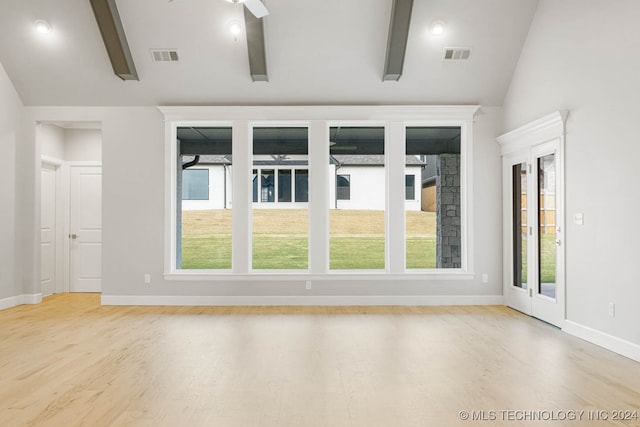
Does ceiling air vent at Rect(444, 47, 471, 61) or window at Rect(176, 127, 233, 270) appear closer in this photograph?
ceiling air vent at Rect(444, 47, 471, 61)

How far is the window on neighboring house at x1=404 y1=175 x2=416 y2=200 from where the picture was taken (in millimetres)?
6488

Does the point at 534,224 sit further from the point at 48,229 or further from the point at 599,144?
the point at 48,229

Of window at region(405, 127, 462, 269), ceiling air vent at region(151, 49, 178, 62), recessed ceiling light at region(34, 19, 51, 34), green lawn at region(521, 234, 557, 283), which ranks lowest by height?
green lawn at region(521, 234, 557, 283)

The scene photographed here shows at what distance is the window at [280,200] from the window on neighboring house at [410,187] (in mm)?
1461

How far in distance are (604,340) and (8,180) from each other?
7.60 meters

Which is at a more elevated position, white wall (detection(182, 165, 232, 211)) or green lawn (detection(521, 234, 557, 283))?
white wall (detection(182, 165, 232, 211))

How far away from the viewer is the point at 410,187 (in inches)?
257

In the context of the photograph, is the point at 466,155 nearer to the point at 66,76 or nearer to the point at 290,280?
the point at 290,280

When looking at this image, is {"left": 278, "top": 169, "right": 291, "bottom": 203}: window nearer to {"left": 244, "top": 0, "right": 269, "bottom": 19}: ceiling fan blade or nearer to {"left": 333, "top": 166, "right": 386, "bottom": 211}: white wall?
{"left": 333, "top": 166, "right": 386, "bottom": 211}: white wall

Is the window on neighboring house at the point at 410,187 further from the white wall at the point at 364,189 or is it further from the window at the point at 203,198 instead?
the window at the point at 203,198

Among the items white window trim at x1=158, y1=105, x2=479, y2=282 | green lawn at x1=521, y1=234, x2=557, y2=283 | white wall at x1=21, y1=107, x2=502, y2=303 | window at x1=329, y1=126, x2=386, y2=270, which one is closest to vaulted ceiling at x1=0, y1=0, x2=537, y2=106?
white window trim at x1=158, y1=105, x2=479, y2=282

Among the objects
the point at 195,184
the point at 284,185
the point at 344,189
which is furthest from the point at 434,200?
the point at 195,184

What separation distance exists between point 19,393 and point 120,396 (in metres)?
0.74

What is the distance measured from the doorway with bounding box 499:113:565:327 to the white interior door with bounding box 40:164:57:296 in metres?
7.08
